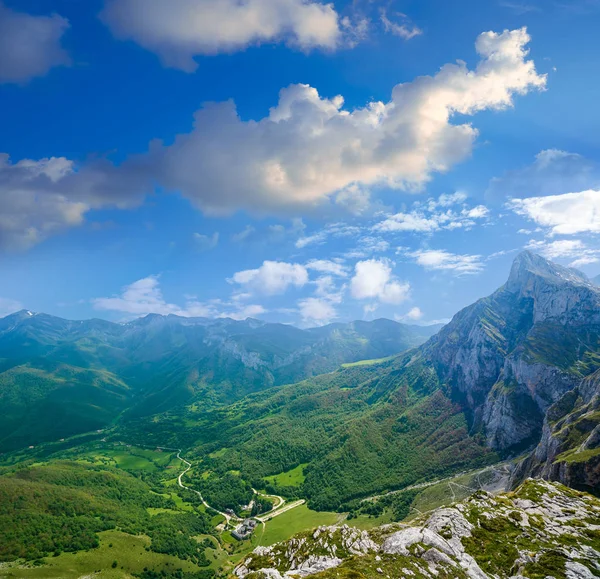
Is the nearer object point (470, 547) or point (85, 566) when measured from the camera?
point (470, 547)

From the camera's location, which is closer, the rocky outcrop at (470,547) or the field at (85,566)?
the rocky outcrop at (470,547)

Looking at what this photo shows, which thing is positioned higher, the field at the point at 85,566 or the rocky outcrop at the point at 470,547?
the rocky outcrop at the point at 470,547

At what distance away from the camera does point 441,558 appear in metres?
71.6

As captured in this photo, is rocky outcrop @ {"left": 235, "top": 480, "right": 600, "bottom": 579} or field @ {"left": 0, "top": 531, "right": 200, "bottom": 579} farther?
field @ {"left": 0, "top": 531, "right": 200, "bottom": 579}

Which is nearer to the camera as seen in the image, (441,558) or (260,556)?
(441,558)

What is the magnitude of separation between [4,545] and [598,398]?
1101 feet

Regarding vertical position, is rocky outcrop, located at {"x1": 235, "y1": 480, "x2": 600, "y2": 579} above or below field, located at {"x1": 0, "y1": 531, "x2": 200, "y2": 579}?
above

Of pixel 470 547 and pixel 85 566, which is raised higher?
pixel 470 547

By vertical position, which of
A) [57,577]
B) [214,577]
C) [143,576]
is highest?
[57,577]

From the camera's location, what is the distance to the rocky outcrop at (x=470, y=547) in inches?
2657

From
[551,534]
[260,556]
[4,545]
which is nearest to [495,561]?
[551,534]

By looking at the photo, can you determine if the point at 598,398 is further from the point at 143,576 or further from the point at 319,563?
the point at 143,576

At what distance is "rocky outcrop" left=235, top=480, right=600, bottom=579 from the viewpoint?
221 ft

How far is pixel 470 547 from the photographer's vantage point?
79.2 m
